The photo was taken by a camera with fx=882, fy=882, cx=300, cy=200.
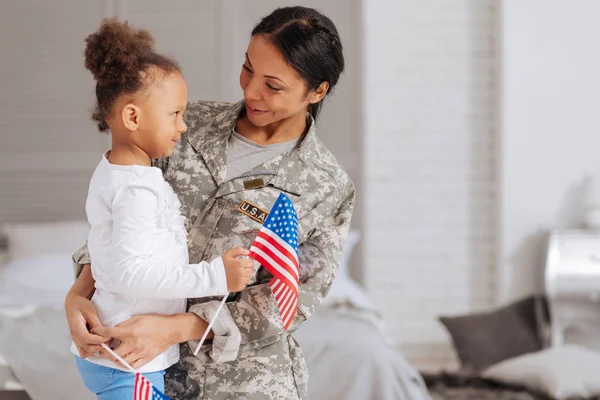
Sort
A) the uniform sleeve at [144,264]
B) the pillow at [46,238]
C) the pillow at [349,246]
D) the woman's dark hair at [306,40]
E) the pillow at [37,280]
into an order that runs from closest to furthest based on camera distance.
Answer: the uniform sleeve at [144,264]
the woman's dark hair at [306,40]
the pillow at [37,280]
the pillow at [46,238]
the pillow at [349,246]

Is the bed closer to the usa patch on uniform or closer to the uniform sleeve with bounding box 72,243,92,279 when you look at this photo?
the uniform sleeve with bounding box 72,243,92,279

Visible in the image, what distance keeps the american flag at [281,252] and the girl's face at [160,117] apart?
215 mm

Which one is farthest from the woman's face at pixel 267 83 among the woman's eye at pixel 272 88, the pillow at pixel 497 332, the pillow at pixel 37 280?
the pillow at pixel 497 332

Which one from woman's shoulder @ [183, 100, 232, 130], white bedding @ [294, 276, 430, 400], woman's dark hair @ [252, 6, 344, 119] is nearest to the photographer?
woman's dark hair @ [252, 6, 344, 119]

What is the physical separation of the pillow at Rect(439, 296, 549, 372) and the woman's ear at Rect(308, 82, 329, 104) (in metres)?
2.99

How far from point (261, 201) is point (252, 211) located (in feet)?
0.09

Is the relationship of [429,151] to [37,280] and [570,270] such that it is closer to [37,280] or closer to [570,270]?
[570,270]

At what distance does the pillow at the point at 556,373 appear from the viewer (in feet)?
12.1

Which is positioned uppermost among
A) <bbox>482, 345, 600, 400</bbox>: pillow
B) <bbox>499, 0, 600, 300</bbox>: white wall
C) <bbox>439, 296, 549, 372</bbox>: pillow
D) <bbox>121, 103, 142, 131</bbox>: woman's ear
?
<bbox>121, 103, 142, 131</bbox>: woman's ear

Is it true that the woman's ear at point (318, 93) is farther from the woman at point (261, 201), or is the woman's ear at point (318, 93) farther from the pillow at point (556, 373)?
the pillow at point (556, 373)

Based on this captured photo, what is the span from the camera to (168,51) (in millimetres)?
4844

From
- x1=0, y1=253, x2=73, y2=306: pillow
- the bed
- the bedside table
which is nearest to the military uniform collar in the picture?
the bed

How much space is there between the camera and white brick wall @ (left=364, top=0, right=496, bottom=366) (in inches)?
200

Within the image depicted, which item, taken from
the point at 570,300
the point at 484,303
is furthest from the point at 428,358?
the point at 570,300
